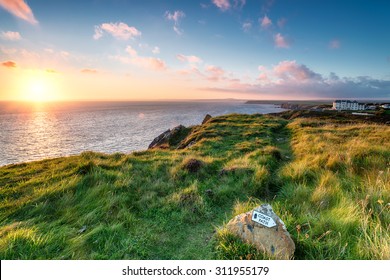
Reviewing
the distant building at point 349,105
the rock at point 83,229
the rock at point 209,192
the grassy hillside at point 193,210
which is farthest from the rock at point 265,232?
the distant building at point 349,105

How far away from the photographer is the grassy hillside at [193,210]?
3.25 m

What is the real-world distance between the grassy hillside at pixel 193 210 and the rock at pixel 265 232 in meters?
0.16

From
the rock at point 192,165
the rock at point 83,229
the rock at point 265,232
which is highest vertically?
the rock at point 265,232

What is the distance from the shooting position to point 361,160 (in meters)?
7.02

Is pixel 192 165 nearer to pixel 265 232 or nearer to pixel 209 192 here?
pixel 209 192

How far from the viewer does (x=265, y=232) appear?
3.20 meters

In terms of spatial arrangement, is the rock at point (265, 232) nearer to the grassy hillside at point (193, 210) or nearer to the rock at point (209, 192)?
the grassy hillside at point (193, 210)

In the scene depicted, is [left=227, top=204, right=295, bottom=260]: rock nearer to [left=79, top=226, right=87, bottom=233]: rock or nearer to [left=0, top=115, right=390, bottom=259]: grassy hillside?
[left=0, top=115, right=390, bottom=259]: grassy hillside

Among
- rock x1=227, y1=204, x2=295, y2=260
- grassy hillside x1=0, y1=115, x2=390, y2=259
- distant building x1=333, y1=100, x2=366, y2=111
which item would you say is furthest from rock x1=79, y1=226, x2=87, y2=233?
distant building x1=333, y1=100, x2=366, y2=111

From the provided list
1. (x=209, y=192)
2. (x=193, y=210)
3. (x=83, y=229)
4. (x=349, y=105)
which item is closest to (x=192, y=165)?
(x=209, y=192)

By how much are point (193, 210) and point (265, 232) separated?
2.19 m

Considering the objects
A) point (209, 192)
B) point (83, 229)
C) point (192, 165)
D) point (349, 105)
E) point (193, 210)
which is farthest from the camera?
point (349, 105)

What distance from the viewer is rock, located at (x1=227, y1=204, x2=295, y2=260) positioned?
9.90 ft

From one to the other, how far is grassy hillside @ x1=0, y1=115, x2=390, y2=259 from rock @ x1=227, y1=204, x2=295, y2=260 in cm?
16
